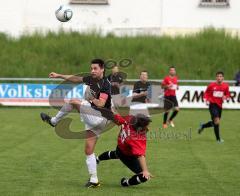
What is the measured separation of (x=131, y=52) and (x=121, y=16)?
2757 millimetres

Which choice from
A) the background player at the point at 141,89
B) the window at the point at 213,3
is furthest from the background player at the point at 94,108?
the window at the point at 213,3

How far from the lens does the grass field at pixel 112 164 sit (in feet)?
38.0

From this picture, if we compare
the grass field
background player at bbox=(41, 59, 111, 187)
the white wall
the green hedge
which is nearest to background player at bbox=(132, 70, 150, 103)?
the grass field

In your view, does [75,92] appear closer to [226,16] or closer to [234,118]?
[234,118]

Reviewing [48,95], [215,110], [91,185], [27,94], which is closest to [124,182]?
[91,185]

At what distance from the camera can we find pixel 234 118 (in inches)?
1088

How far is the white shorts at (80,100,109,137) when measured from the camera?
11914mm

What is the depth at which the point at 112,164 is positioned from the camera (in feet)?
48.3

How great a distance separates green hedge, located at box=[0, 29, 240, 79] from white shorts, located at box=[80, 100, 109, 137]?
23.3 metres

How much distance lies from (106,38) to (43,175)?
974 inches

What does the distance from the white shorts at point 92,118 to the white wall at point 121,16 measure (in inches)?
1041

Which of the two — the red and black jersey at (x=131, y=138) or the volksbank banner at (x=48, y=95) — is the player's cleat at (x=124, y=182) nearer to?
the red and black jersey at (x=131, y=138)

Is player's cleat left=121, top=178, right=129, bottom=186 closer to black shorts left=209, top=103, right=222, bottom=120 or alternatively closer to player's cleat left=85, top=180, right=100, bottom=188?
player's cleat left=85, top=180, right=100, bottom=188

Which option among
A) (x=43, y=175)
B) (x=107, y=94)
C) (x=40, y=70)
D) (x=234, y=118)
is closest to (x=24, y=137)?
(x=43, y=175)
